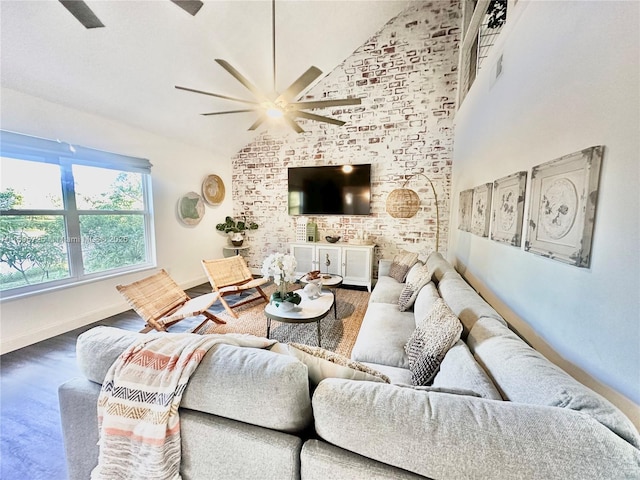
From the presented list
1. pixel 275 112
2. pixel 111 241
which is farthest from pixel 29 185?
pixel 275 112

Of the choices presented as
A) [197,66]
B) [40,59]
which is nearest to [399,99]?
[197,66]

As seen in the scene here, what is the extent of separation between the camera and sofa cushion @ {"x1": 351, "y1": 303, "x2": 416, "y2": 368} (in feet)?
5.55

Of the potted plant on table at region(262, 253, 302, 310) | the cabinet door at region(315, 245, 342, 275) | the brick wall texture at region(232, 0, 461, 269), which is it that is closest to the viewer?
the potted plant on table at region(262, 253, 302, 310)

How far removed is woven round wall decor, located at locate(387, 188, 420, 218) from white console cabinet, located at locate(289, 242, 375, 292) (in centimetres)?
73

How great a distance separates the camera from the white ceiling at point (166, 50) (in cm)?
225

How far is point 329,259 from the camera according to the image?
4.51 meters

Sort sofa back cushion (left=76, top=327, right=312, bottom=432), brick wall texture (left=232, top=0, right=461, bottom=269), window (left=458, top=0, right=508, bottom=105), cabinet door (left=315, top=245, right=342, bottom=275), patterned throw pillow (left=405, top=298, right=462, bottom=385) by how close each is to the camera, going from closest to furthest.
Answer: sofa back cushion (left=76, top=327, right=312, bottom=432) → patterned throw pillow (left=405, top=298, right=462, bottom=385) → window (left=458, top=0, right=508, bottom=105) → brick wall texture (left=232, top=0, right=461, bottom=269) → cabinet door (left=315, top=245, right=342, bottom=275)

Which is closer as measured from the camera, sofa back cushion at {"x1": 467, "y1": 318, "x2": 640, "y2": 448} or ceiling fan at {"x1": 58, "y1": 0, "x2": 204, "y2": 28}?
sofa back cushion at {"x1": 467, "y1": 318, "x2": 640, "y2": 448}

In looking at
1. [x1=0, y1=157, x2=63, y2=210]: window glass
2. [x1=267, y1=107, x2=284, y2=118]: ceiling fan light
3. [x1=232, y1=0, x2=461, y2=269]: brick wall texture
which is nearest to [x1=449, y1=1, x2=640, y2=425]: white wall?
[x1=267, y1=107, x2=284, y2=118]: ceiling fan light

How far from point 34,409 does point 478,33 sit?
519 centimetres

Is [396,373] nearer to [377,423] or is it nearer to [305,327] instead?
[377,423]

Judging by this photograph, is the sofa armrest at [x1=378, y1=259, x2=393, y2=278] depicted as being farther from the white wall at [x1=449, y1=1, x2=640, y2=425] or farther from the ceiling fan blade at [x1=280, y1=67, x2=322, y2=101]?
the ceiling fan blade at [x1=280, y1=67, x2=322, y2=101]

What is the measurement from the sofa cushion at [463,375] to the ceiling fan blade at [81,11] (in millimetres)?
3030

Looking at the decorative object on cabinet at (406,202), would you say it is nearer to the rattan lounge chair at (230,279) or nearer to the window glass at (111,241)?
the rattan lounge chair at (230,279)
